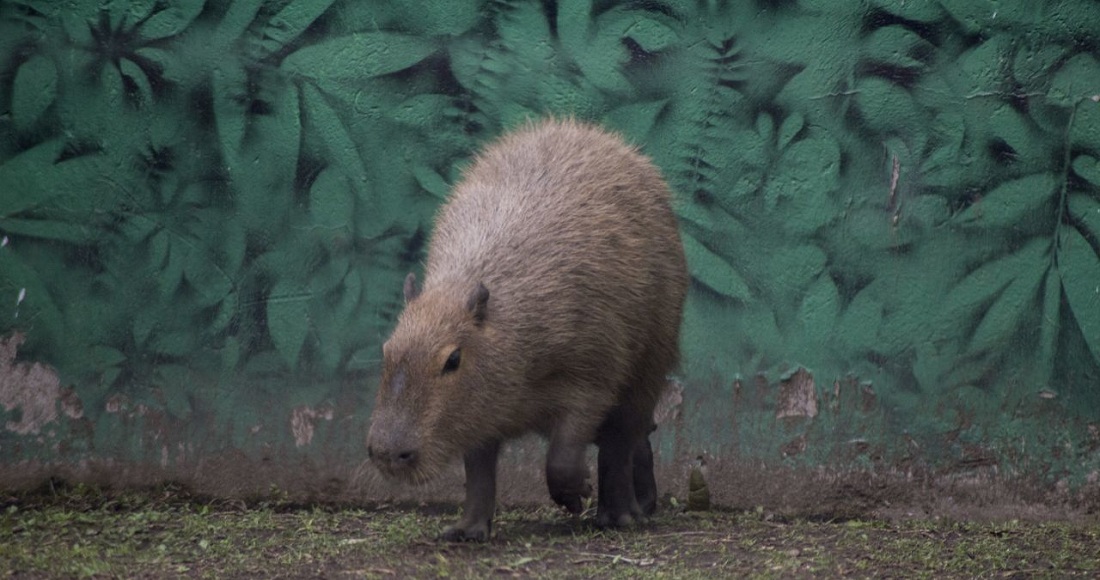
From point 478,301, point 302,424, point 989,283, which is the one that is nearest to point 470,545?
point 478,301

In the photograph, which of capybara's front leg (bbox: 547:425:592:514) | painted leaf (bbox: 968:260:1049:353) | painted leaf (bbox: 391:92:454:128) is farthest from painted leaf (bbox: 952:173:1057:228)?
painted leaf (bbox: 391:92:454:128)

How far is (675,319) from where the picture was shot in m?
5.87

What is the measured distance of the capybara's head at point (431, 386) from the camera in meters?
4.71

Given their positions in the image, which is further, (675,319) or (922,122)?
(922,122)

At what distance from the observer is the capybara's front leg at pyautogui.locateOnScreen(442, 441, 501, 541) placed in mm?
5395

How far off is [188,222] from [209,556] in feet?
6.00

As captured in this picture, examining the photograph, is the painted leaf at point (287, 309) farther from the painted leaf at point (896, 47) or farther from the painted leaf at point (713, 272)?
the painted leaf at point (896, 47)

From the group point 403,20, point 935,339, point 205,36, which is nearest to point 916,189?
point 935,339

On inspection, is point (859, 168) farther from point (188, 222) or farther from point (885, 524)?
point (188, 222)

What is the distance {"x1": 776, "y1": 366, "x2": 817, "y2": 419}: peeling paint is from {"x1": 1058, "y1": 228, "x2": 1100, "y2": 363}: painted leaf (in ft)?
4.11

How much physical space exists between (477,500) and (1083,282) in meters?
3.05

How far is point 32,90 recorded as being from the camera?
6516 mm

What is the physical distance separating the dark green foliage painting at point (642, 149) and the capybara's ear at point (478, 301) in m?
1.65

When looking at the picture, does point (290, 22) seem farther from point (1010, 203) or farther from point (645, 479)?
point (1010, 203)
